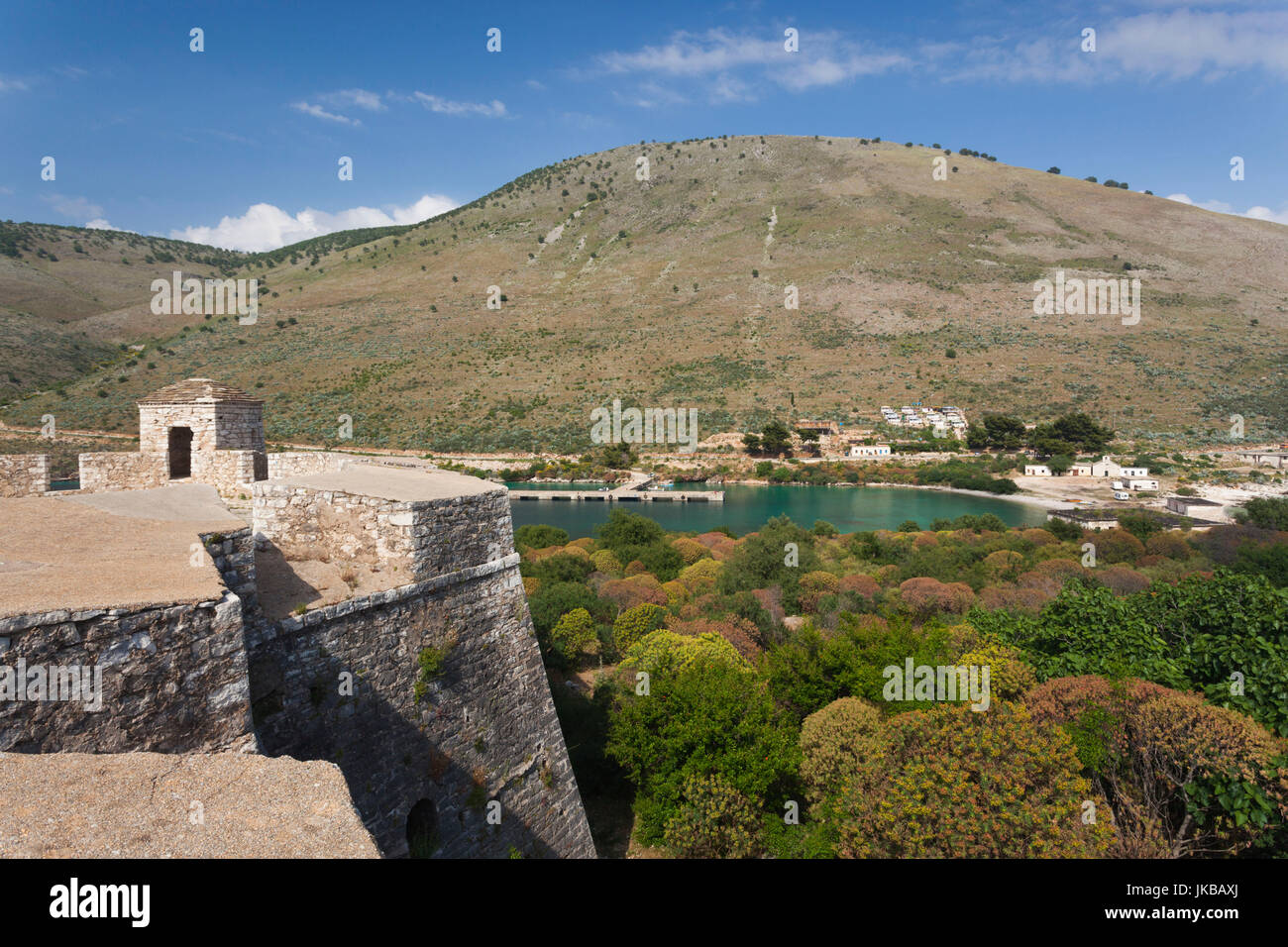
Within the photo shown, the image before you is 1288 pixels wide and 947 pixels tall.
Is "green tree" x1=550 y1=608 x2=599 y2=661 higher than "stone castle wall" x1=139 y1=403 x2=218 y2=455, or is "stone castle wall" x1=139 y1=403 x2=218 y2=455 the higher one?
"stone castle wall" x1=139 y1=403 x2=218 y2=455

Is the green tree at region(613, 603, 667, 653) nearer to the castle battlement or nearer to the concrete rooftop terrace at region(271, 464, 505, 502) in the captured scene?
the castle battlement

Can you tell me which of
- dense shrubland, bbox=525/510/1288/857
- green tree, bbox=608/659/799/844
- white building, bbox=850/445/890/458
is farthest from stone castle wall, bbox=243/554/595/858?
white building, bbox=850/445/890/458

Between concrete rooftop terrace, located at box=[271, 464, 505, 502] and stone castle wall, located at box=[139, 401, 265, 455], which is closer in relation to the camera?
concrete rooftop terrace, located at box=[271, 464, 505, 502]

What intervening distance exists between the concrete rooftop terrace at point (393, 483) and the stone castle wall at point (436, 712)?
2.76 ft

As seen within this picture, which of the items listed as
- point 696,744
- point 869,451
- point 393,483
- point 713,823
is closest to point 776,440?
point 869,451

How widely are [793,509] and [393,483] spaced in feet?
141

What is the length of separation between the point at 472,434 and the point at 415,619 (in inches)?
2066

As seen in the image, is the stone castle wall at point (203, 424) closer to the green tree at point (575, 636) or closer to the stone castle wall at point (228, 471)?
the stone castle wall at point (228, 471)

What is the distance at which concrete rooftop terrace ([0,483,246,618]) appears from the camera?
3477 millimetres

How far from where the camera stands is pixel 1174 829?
8.66 m

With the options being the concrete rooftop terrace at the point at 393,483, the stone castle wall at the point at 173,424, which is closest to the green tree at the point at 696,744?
the concrete rooftop terrace at the point at 393,483

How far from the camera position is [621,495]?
50.7 metres

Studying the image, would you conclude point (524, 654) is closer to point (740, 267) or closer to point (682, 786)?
point (682, 786)

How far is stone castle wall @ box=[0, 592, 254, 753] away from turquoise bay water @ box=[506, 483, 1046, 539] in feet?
116
